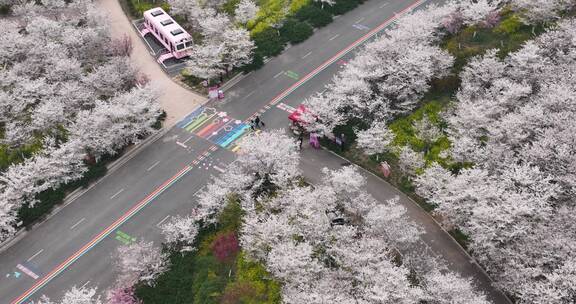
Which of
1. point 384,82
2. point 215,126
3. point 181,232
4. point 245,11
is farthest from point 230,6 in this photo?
point 181,232

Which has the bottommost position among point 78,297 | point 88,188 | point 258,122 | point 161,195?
point 161,195

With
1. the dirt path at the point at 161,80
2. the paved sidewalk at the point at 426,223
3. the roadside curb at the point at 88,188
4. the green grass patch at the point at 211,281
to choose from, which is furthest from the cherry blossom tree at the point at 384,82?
the roadside curb at the point at 88,188

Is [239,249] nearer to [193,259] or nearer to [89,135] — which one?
[193,259]

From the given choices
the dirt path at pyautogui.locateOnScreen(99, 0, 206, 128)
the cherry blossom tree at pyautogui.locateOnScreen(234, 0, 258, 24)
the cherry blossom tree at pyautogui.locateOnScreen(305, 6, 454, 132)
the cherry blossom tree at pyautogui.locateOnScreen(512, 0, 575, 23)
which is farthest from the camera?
the cherry blossom tree at pyautogui.locateOnScreen(234, 0, 258, 24)

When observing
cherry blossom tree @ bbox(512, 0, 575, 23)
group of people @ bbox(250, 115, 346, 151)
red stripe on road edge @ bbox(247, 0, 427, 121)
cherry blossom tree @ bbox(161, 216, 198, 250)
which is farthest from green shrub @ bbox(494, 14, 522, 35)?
cherry blossom tree @ bbox(161, 216, 198, 250)

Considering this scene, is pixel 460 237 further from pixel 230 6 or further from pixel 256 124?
pixel 230 6

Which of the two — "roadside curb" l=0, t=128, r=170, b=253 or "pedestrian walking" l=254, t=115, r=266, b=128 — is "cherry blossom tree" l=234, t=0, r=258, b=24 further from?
"roadside curb" l=0, t=128, r=170, b=253

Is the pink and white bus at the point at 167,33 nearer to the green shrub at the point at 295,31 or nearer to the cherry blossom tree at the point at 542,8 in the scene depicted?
the green shrub at the point at 295,31
